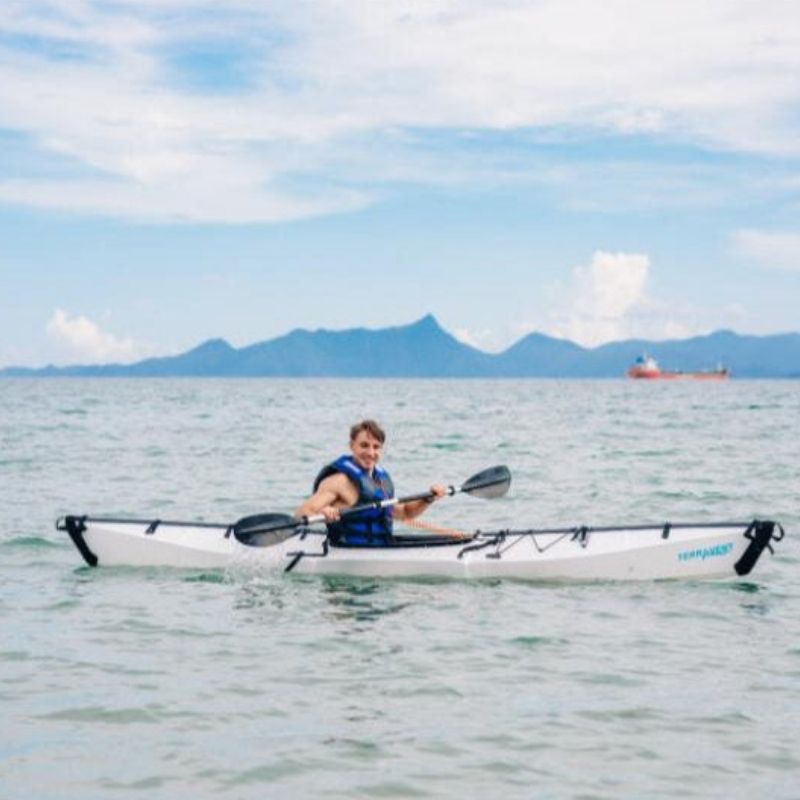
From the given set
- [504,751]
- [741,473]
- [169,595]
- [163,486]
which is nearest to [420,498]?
[169,595]

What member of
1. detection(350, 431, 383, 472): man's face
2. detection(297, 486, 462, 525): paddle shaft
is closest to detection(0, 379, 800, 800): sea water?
detection(297, 486, 462, 525): paddle shaft

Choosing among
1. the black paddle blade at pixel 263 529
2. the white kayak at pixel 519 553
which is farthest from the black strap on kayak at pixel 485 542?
the black paddle blade at pixel 263 529

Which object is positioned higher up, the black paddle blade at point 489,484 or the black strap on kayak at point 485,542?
the black paddle blade at point 489,484

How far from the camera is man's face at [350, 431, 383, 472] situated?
11117mm

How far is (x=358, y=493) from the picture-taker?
1129cm

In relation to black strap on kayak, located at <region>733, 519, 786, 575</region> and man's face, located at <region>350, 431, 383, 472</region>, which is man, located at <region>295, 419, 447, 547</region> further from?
black strap on kayak, located at <region>733, 519, 786, 575</region>

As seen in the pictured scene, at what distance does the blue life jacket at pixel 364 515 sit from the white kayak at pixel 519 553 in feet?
0.31

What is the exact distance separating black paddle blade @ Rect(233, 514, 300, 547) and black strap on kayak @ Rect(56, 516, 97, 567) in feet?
5.89

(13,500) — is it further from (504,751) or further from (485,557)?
(504,751)

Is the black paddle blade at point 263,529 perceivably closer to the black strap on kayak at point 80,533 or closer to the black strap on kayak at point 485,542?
the black strap on kayak at point 485,542

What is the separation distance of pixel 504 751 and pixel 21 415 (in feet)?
186

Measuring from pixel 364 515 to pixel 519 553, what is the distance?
1468 mm

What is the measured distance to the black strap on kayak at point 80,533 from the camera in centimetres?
1207

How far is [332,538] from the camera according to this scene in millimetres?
11562
